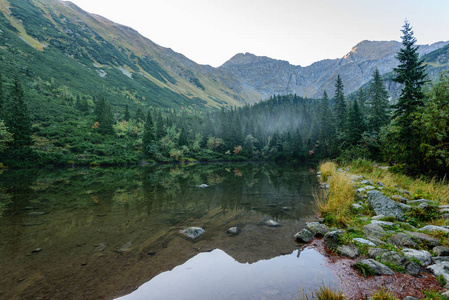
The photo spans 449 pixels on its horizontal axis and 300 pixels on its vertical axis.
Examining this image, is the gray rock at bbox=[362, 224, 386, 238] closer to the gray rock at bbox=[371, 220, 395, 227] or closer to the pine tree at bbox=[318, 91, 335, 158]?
the gray rock at bbox=[371, 220, 395, 227]

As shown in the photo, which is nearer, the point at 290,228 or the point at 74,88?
the point at 290,228

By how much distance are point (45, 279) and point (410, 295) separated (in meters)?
8.32

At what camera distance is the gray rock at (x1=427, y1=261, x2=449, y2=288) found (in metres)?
4.21

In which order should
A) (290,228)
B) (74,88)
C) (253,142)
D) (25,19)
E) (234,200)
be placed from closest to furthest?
(290,228), (234,200), (253,142), (74,88), (25,19)

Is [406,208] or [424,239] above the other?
[424,239]

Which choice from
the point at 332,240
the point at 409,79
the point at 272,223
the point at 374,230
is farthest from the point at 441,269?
the point at 409,79

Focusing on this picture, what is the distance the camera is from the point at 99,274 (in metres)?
5.51

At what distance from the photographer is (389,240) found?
5965 mm

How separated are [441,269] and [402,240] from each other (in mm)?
1405

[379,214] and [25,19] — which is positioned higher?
[25,19]

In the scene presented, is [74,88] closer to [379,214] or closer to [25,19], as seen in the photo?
[25,19]

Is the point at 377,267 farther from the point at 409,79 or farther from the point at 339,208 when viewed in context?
the point at 409,79

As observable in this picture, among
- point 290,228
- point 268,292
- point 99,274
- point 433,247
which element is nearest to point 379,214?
point 433,247

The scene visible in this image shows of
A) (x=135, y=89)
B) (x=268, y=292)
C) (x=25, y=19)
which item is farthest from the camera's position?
(x=135, y=89)
